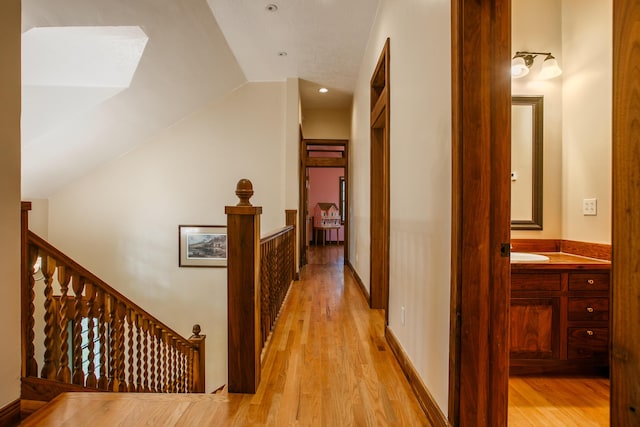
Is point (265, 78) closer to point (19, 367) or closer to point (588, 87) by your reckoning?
point (588, 87)

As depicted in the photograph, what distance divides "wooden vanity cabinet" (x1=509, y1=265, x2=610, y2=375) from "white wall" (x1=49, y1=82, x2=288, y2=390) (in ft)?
12.8

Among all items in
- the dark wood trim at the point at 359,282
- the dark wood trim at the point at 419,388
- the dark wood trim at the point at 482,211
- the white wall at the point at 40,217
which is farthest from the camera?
the white wall at the point at 40,217

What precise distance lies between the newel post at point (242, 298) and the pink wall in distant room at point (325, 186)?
909 cm

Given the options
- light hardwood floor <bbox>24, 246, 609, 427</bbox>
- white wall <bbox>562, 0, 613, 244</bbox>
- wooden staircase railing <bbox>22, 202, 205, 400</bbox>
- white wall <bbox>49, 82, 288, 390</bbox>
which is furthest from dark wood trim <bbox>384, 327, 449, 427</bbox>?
white wall <bbox>49, 82, 288, 390</bbox>

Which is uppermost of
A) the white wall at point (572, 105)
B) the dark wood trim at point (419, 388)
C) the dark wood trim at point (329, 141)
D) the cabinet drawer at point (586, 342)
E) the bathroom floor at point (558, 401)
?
the dark wood trim at point (329, 141)

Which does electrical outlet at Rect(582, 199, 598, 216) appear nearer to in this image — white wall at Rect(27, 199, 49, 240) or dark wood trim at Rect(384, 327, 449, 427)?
dark wood trim at Rect(384, 327, 449, 427)

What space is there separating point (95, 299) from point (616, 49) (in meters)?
2.69

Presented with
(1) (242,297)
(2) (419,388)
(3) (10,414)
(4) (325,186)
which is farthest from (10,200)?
(4) (325,186)

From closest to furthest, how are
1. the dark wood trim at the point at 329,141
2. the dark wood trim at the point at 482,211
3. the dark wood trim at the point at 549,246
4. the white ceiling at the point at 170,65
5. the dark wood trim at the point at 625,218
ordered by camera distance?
the dark wood trim at the point at 625,218 → the dark wood trim at the point at 482,211 → the dark wood trim at the point at 549,246 → the white ceiling at the point at 170,65 → the dark wood trim at the point at 329,141

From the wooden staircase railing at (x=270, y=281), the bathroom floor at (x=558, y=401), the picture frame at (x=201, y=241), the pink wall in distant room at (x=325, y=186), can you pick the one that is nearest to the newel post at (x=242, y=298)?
the wooden staircase railing at (x=270, y=281)

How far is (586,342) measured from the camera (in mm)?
2104

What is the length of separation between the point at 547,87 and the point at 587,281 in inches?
57.4

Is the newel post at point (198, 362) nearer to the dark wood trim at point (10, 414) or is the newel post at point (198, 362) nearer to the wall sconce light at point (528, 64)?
the dark wood trim at point (10, 414)

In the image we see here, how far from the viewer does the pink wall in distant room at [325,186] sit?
10953 millimetres
